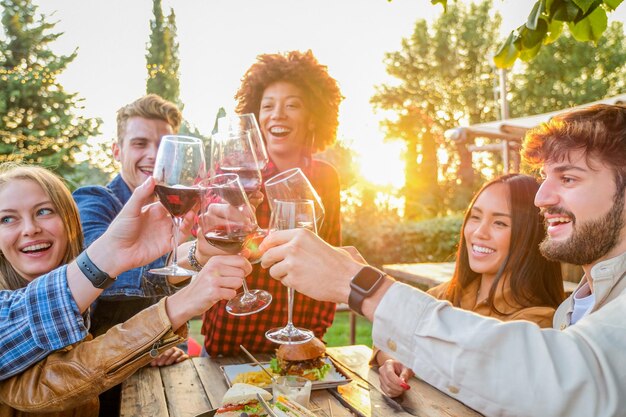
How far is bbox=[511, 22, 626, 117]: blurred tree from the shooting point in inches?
899

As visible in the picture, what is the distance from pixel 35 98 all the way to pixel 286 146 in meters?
8.04

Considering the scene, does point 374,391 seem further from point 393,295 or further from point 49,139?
point 49,139

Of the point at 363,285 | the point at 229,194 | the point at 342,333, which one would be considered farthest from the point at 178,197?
the point at 342,333

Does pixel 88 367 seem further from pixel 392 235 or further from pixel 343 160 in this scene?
pixel 343 160

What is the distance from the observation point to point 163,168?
5.60ft

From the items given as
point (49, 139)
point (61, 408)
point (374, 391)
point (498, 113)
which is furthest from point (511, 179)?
point (498, 113)

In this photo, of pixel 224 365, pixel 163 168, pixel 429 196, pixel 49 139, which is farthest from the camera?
pixel 429 196

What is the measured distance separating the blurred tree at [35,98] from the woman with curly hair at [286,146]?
6.95 m

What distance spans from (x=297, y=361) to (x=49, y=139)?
8330mm

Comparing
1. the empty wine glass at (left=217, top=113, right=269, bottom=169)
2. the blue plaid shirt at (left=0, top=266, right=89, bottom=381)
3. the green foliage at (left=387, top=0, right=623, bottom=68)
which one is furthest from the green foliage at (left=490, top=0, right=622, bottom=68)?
the blue plaid shirt at (left=0, top=266, right=89, bottom=381)

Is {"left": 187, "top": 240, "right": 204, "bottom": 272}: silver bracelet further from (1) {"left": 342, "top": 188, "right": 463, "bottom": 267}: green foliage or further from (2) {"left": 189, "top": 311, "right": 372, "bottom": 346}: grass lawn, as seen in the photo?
(1) {"left": 342, "top": 188, "right": 463, "bottom": 267}: green foliage

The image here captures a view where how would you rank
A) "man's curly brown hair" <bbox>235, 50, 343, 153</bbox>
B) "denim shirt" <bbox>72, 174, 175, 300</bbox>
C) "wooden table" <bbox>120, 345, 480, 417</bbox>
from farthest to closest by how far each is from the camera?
"man's curly brown hair" <bbox>235, 50, 343, 153</bbox> < "denim shirt" <bbox>72, 174, 175, 300</bbox> < "wooden table" <bbox>120, 345, 480, 417</bbox>

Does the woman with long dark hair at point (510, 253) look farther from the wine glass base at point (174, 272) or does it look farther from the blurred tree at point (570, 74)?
the blurred tree at point (570, 74)

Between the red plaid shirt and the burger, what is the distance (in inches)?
20.2
